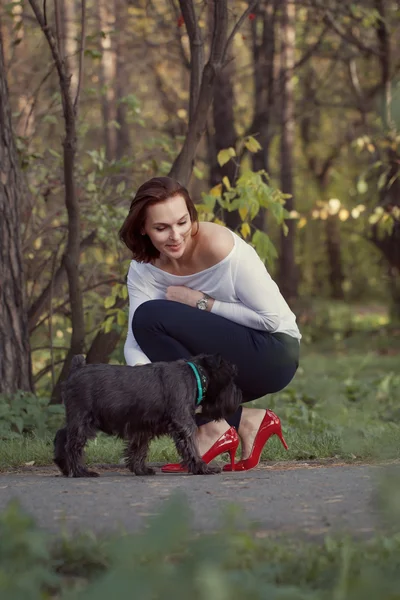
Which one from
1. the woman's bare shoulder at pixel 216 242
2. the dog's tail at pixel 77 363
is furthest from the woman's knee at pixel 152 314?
the dog's tail at pixel 77 363

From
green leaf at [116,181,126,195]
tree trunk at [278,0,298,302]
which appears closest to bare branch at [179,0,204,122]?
green leaf at [116,181,126,195]

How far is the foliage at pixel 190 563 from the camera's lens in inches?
93.7

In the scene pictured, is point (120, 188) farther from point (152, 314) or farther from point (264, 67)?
A: point (264, 67)

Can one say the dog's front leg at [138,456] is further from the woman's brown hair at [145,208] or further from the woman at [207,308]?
the woman's brown hair at [145,208]

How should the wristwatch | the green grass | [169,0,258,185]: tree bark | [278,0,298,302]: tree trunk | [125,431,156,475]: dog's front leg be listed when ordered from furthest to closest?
[278,0,298,302]: tree trunk
[169,0,258,185]: tree bark
the green grass
the wristwatch
[125,431,156,475]: dog's front leg

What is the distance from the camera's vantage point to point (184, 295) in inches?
198

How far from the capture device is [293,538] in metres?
3.08

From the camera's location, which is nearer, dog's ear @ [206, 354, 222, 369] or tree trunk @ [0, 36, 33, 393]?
dog's ear @ [206, 354, 222, 369]

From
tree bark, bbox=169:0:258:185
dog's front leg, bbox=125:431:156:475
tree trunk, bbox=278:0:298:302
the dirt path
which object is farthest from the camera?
tree trunk, bbox=278:0:298:302

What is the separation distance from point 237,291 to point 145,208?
0.64 m

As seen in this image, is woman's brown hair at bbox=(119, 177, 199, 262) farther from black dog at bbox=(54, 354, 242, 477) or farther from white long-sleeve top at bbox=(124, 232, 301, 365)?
black dog at bbox=(54, 354, 242, 477)

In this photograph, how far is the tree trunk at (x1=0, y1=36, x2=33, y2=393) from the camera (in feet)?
21.8

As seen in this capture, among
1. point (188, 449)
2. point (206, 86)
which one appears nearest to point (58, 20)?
point (206, 86)

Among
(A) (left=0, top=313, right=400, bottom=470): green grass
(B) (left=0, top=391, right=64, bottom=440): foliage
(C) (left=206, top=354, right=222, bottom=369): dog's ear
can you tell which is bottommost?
(A) (left=0, top=313, right=400, bottom=470): green grass
